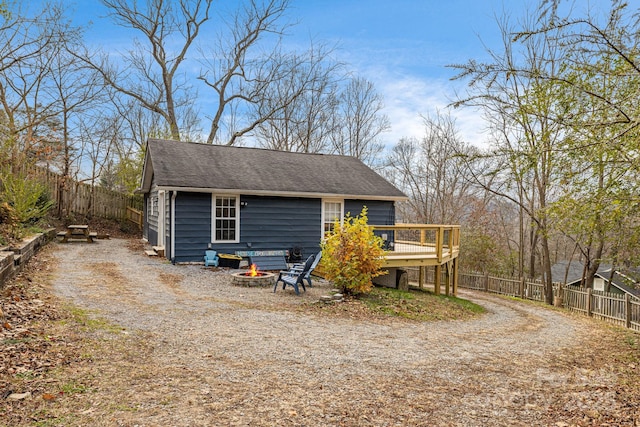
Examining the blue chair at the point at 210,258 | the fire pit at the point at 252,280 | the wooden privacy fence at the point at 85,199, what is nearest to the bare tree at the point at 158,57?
the wooden privacy fence at the point at 85,199

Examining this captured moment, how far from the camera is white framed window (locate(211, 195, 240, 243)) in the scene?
1284 cm

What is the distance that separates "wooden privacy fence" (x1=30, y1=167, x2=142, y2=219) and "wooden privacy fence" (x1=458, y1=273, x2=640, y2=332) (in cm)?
1831

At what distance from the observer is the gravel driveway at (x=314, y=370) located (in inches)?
136

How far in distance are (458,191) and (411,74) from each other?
11.9 m

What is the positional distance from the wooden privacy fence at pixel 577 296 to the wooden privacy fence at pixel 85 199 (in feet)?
60.1

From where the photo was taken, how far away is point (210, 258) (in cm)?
1238

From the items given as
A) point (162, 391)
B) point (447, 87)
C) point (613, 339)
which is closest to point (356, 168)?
point (447, 87)

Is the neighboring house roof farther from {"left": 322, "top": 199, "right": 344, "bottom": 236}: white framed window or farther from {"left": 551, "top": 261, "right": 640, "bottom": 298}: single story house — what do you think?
{"left": 551, "top": 261, "right": 640, "bottom": 298}: single story house

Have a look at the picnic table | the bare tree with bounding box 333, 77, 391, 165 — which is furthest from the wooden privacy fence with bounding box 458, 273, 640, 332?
the picnic table

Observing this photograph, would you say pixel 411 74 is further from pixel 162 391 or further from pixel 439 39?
pixel 162 391

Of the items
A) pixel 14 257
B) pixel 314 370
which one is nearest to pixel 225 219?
pixel 14 257

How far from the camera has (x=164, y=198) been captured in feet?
45.9

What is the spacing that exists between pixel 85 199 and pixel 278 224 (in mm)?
12652

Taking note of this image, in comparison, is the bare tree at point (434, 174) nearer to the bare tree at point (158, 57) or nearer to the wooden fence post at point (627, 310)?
the wooden fence post at point (627, 310)
